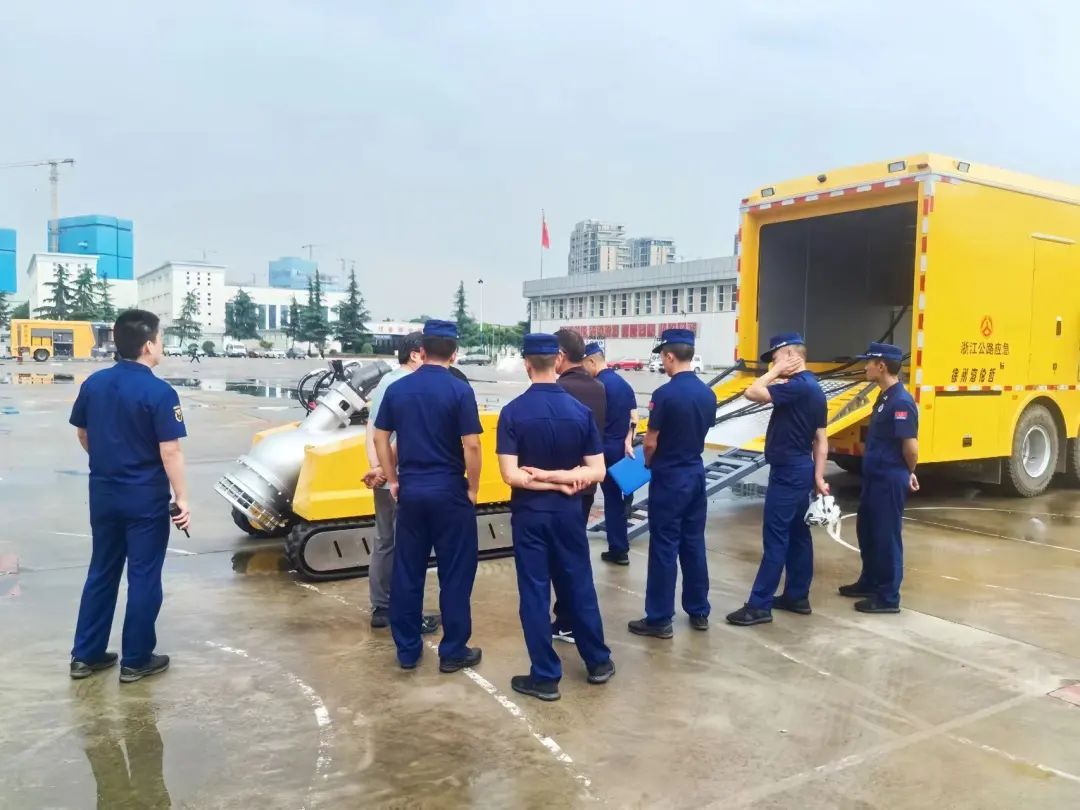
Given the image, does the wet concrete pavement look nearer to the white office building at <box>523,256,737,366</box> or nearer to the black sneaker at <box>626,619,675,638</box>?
the black sneaker at <box>626,619,675,638</box>

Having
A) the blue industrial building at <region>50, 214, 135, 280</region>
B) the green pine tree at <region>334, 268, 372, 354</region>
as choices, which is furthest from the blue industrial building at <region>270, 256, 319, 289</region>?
the green pine tree at <region>334, 268, 372, 354</region>

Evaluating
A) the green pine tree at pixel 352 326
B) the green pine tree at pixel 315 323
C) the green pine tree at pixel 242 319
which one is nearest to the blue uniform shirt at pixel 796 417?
the green pine tree at pixel 352 326

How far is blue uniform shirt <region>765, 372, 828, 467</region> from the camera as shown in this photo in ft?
18.8

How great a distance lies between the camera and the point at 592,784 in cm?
365

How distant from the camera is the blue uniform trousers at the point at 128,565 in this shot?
15.1 feet

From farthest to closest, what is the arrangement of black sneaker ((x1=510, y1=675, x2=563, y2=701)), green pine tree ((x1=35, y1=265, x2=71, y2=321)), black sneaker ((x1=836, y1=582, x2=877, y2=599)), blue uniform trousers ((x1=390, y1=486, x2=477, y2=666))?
green pine tree ((x1=35, y1=265, x2=71, y2=321)), black sneaker ((x1=836, y1=582, x2=877, y2=599)), blue uniform trousers ((x1=390, y1=486, x2=477, y2=666)), black sneaker ((x1=510, y1=675, x2=563, y2=701))

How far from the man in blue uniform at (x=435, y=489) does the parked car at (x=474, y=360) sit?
63.8 meters

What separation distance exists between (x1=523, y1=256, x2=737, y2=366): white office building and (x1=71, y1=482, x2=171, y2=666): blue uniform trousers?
6447 cm

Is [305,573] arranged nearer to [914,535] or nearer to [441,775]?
[441,775]

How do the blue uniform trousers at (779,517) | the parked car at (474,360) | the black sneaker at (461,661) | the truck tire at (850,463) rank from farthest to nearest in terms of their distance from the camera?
the parked car at (474,360) → the truck tire at (850,463) → the blue uniform trousers at (779,517) → the black sneaker at (461,661)

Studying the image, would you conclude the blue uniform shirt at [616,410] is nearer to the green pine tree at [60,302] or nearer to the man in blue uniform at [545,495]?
the man in blue uniform at [545,495]

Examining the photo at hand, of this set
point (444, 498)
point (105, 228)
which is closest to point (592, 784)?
point (444, 498)

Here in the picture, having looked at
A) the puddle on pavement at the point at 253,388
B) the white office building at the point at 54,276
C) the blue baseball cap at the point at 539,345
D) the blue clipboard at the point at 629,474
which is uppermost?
the white office building at the point at 54,276

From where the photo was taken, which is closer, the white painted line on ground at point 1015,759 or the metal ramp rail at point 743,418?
the white painted line on ground at point 1015,759
